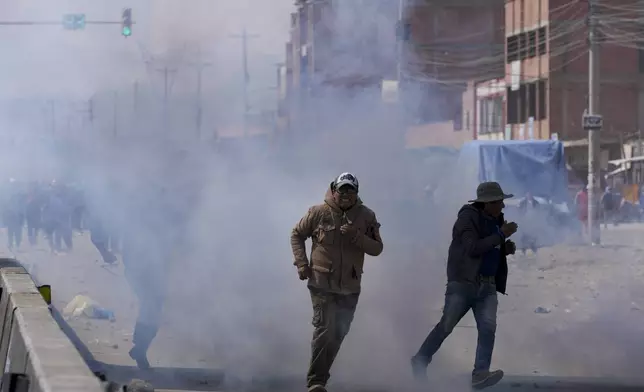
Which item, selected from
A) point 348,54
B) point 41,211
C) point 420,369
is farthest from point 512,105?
point 420,369

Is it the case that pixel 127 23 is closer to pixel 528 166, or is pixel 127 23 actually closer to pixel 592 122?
pixel 592 122

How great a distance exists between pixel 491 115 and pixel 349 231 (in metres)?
44.3

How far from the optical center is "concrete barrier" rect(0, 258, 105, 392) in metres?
4.66

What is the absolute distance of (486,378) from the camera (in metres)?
8.38

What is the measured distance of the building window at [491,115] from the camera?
49.1 m

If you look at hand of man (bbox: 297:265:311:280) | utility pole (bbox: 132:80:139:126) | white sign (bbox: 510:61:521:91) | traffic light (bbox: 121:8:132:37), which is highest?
white sign (bbox: 510:61:521:91)

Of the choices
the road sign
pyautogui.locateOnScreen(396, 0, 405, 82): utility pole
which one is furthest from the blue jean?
the road sign

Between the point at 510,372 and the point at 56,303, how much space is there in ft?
19.5

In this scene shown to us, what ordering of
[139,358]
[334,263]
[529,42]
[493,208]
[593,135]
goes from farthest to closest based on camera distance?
1. [529,42]
2. [593,135]
3. [139,358]
4. [493,208]
5. [334,263]

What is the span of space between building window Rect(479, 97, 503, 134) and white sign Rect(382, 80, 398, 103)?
35091 mm

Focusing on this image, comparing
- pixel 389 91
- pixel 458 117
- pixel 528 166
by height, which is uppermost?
pixel 389 91

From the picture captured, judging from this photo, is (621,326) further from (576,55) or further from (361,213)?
(576,55)

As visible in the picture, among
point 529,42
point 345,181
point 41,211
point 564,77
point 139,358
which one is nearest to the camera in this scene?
point 345,181

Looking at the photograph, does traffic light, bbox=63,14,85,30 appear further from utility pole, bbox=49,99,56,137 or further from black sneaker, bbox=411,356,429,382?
black sneaker, bbox=411,356,429,382
